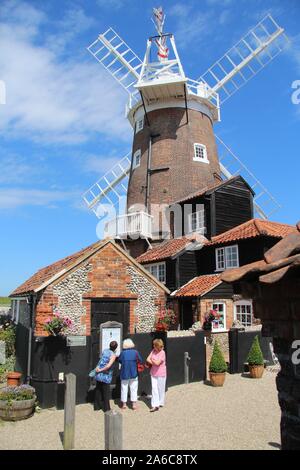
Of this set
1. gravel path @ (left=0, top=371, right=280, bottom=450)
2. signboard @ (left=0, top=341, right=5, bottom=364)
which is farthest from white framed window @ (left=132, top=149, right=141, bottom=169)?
gravel path @ (left=0, top=371, right=280, bottom=450)

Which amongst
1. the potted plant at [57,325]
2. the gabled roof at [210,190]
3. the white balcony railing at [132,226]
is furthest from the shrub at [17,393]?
the white balcony railing at [132,226]

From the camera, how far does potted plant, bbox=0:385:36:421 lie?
30.6 ft

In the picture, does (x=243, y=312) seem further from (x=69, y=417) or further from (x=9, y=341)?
(x=69, y=417)

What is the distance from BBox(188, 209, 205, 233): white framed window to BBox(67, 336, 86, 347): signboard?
15.0 meters

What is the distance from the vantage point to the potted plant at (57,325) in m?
10.7

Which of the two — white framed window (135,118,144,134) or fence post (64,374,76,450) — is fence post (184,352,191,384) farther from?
white framed window (135,118,144,134)

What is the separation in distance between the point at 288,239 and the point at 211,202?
20835 millimetres

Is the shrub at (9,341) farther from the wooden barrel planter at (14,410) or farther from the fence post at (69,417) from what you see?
the fence post at (69,417)

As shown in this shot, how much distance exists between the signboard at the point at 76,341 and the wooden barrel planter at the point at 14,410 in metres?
1.96

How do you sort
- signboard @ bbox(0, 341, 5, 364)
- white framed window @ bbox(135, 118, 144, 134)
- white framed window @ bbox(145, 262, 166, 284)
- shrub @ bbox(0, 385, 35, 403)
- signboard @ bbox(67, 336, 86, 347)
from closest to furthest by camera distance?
1. shrub @ bbox(0, 385, 35, 403)
2. signboard @ bbox(67, 336, 86, 347)
3. signboard @ bbox(0, 341, 5, 364)
4. white framed window @ bbox(145, 262, 166, 284)
5. white framed window @ bbox(135, 118, 144, 134)

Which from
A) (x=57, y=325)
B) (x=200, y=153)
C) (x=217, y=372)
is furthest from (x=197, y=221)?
(x=57, y=325)

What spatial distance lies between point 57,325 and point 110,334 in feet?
6.59

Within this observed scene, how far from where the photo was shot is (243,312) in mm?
20344

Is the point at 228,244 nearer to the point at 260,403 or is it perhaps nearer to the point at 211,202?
the point at 211,202
